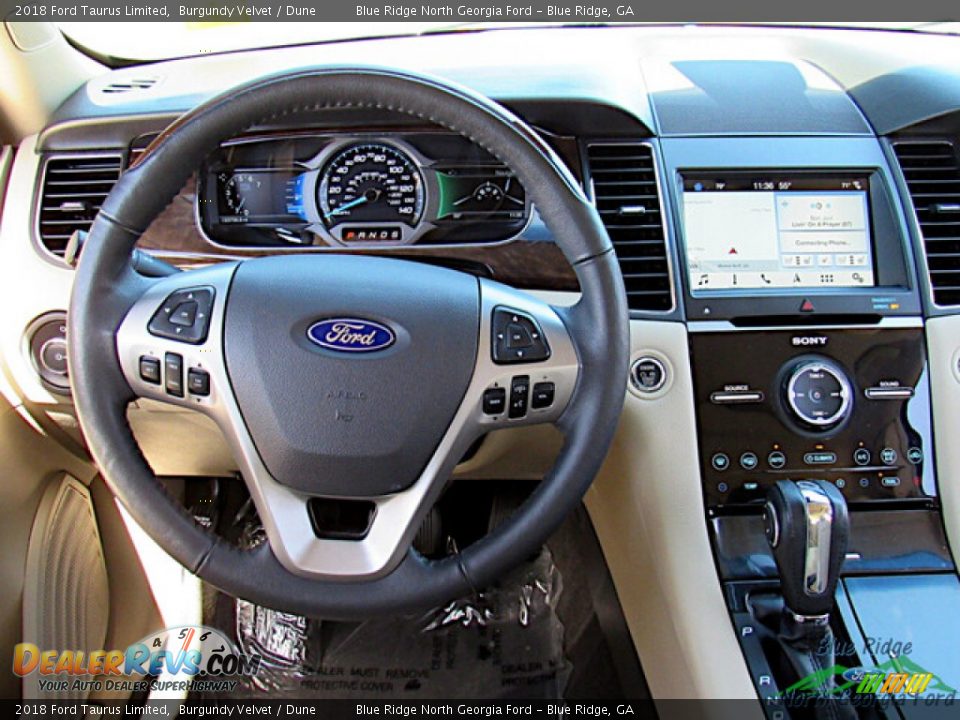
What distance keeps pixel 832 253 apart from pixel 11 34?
135cm

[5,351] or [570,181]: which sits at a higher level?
[570,181]

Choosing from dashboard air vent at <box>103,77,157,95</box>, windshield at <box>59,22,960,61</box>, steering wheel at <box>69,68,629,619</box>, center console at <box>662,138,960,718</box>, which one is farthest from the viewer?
windshield at <box>59,22,960,61</box>

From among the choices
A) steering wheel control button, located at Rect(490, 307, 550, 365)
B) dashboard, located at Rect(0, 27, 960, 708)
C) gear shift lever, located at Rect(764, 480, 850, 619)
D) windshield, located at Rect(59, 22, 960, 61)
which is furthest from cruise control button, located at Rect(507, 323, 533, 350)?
windshield, located at Rect(59, 22, 960, 61)

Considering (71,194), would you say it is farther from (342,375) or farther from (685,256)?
(685,256)

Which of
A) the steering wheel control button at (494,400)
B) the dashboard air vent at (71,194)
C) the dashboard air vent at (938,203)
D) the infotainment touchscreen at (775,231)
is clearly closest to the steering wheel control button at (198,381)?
the steering wheel control button at (494,400)

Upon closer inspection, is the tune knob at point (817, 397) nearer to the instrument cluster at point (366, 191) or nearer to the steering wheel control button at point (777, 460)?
the steering wheel control button at point (777, 460)

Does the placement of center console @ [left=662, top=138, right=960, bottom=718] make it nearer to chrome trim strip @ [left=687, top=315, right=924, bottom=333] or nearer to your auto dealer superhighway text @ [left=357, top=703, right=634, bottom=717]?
chrome trim strip @ [left=687, top=315, right=924, bottom=333]

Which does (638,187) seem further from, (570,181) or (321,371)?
(321,371)

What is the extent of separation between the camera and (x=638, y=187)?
1345 mm

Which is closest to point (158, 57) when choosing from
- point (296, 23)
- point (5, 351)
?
point (296, 23)

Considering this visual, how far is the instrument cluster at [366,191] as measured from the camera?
132cm

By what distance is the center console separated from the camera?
4.20 feet

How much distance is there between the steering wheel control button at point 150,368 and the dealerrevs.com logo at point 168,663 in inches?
32.1

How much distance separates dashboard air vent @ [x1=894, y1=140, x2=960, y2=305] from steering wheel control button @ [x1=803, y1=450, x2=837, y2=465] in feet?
0.98
